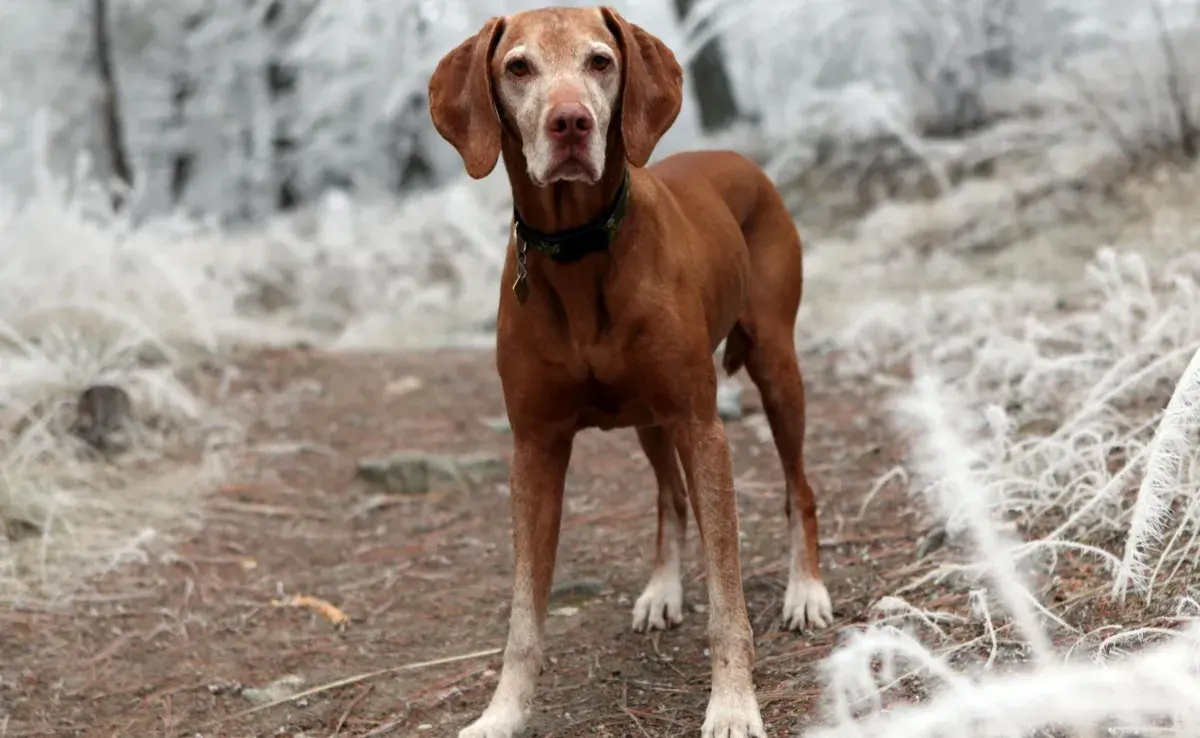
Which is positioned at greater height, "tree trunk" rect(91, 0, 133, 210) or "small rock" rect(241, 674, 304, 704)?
"tree trunk" rect(91, 0, 133, 210)

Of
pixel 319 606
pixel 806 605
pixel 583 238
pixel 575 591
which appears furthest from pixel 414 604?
pixel 583 238

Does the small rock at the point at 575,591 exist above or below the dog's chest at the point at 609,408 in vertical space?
below

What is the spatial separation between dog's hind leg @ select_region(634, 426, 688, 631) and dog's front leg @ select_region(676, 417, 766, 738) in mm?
713

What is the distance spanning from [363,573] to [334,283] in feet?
20.4

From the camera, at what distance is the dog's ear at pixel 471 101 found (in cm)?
295

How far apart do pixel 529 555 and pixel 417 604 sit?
1309 mm

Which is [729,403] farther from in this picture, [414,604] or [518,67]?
[518,67]

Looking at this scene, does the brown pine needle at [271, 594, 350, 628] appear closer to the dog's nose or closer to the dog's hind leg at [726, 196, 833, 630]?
the dog's hind leg at [726, 196, 833, 630]

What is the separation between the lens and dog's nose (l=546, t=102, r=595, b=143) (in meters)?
2.71

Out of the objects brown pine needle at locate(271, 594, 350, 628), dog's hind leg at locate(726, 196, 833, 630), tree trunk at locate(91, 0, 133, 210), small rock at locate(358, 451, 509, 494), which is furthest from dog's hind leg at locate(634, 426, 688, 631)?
tree trunk at locate(91, 0, 133, 210)

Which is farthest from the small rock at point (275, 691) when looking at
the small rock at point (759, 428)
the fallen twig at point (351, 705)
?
the small rock at point (759, 428)

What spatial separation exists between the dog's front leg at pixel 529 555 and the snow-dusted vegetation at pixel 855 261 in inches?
32.9

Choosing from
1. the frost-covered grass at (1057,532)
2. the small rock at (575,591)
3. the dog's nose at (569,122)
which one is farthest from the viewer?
the small rock at (575,591)

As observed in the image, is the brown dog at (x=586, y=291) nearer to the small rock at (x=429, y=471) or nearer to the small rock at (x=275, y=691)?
the small rock at (x=275, y=691)
